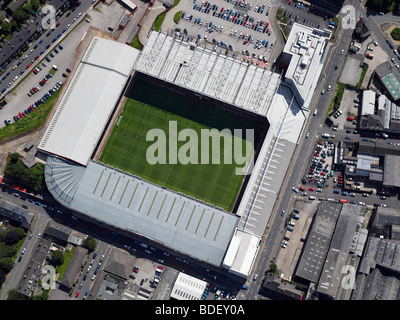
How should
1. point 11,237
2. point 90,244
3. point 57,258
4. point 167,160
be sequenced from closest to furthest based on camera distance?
1. point 57,258
2. point 90,244
3. point 11,237
4. point 167,160

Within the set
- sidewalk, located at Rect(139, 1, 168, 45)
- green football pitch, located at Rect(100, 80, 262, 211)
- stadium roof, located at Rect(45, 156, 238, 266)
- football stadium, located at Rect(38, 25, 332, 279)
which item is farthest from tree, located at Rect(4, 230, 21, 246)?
sidewalk, located at Rect(139, 1, 168, 45)

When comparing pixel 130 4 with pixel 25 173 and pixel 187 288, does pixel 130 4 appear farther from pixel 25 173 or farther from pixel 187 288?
pixel 187 288

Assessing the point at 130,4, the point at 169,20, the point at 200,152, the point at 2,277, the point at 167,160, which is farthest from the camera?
the point at 169,20

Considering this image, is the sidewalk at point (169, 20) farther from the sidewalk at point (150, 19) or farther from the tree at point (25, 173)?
the tree at point (25, 173)

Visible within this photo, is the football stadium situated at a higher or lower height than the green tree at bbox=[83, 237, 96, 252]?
higher

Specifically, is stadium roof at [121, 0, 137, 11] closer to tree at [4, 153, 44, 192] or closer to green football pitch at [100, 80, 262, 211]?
green football pitch at [100, 80, 262, 211]

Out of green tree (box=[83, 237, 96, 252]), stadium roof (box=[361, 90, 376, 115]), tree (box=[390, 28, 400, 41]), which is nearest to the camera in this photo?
green tree (box=[83, 237, 96, 252])

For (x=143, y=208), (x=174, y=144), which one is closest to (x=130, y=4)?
(x=174, y=144)
